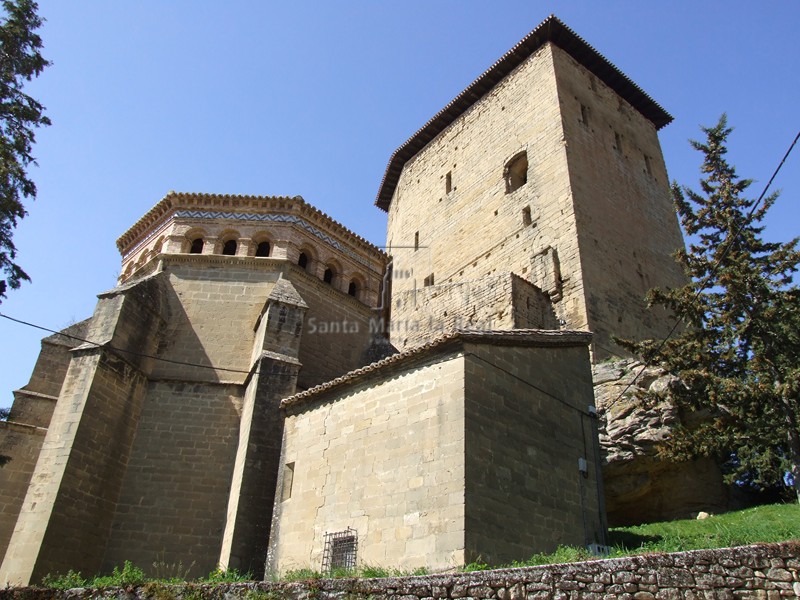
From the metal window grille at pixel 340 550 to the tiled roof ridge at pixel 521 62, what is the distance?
20677mm

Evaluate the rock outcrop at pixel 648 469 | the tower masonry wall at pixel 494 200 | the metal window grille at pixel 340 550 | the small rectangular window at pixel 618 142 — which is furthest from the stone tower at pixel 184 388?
the small rectangular window at pixel 618 142

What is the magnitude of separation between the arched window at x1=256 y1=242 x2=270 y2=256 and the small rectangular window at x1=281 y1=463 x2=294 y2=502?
20.5 feet

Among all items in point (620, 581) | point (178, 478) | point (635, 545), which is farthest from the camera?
point (178, 478)

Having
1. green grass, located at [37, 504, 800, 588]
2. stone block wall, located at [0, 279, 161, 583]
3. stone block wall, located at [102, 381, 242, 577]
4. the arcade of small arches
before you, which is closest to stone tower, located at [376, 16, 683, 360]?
the arcade of small arches

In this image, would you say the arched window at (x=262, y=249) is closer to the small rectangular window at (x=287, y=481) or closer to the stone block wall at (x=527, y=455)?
the small rectangular window at (x=287, y=481)

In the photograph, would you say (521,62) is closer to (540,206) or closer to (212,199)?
(540,206)

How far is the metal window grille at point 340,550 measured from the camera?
9203 millimetres

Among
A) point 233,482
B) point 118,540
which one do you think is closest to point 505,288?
point 233,482

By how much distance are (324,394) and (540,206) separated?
480 inches

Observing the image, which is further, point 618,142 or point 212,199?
point 618,142

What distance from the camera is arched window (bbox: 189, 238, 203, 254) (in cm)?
1570

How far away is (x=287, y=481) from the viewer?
11.1 metres

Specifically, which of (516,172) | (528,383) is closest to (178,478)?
(528,383)

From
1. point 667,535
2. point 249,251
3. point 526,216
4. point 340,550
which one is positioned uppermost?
point 526,216
